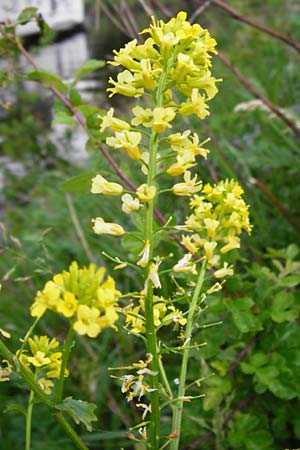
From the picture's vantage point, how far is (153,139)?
2.77 ft

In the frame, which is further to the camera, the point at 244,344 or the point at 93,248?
the point at 93,248

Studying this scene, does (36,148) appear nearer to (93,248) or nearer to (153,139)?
(93,248)

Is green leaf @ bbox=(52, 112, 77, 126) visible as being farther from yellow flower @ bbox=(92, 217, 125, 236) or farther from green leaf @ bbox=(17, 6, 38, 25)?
yellow flower @ bbox=(92, 217, 125, 236)

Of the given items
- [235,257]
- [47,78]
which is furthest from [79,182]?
[235,257]

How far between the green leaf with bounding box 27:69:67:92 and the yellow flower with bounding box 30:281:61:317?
2.90 feet

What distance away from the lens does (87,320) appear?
702mm

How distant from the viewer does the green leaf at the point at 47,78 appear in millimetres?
1499

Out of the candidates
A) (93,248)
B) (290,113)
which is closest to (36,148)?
(93,248)

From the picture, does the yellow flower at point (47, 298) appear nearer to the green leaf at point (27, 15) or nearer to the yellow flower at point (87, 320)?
the yellow flower at point (87, 320)

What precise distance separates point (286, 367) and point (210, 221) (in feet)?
1.50

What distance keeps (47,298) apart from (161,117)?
27 cm

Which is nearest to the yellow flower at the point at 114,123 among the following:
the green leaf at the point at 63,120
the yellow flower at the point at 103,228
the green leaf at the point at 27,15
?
the yellow flower at the point at 103,228

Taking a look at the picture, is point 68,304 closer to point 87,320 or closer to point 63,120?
point 87,320

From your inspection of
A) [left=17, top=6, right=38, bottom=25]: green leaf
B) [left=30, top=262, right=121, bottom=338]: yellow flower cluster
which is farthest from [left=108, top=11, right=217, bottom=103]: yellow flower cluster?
[left=17, top=6, right=38, bottom=25]: green leaf
